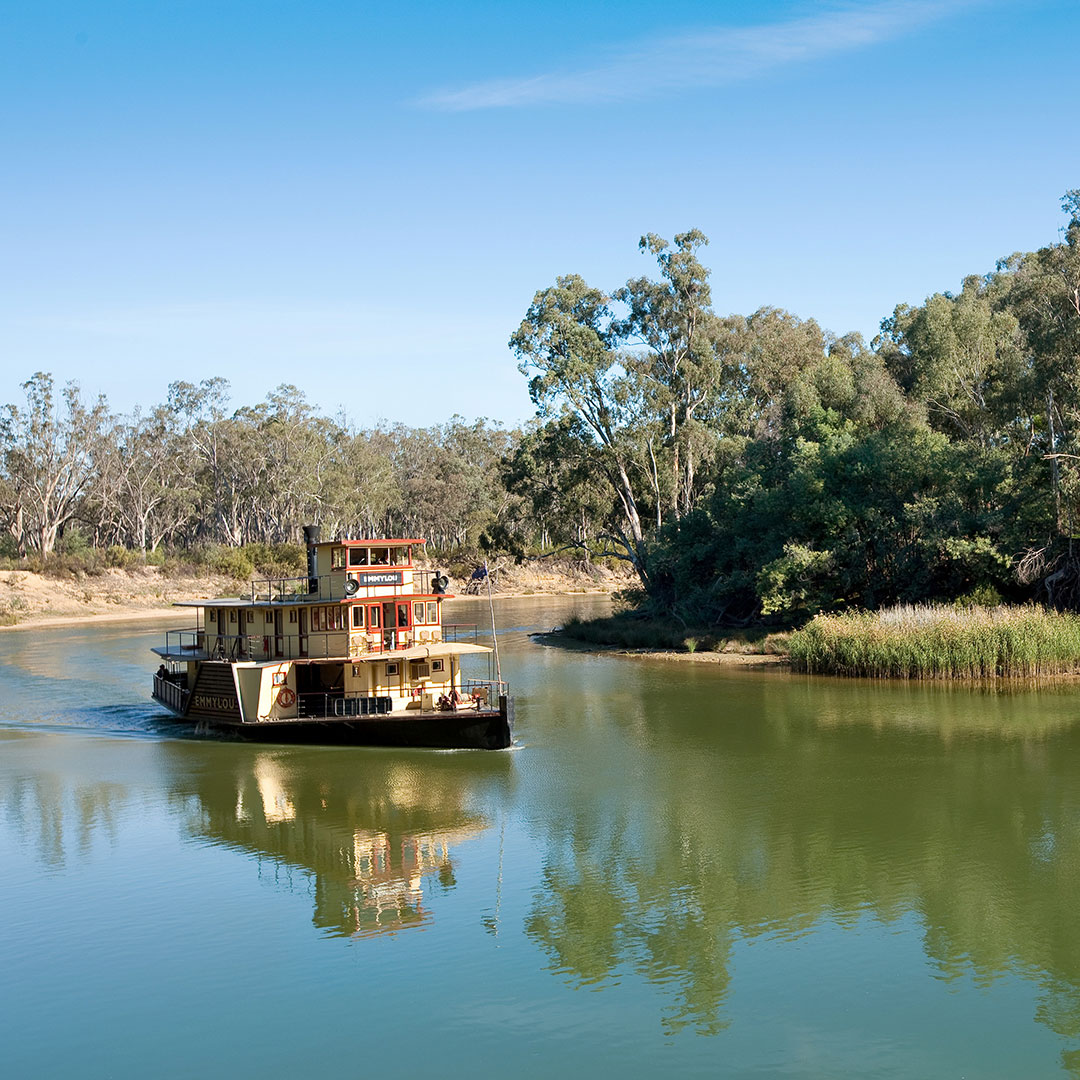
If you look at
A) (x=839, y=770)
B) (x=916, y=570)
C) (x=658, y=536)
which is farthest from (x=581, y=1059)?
(x=658, y=536)

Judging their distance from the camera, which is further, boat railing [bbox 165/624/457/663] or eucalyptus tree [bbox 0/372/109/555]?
eucalyptus tree [bbox 0/372/109/555]

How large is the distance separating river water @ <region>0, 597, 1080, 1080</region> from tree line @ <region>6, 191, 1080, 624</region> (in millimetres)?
12761

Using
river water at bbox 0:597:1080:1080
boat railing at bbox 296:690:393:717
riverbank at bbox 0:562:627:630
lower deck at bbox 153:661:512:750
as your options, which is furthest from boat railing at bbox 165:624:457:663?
riverbank at bbox 0:562:627:630

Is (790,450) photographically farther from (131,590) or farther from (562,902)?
(131,590)

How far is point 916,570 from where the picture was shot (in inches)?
1781

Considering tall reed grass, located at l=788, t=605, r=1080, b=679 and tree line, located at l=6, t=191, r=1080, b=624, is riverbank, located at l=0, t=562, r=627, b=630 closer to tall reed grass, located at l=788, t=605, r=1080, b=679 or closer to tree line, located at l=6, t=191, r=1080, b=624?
tree line, located at l=6, t=191, r=1080, b=624

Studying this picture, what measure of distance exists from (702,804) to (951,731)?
32.0 feet

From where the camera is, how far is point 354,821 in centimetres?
2423

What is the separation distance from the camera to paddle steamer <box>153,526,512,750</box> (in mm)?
30516

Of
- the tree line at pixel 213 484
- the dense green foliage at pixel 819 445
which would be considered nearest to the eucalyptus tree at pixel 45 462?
the tree line at pixel 213 484

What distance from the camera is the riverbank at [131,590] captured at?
7869cm

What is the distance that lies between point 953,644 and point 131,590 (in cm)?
6763

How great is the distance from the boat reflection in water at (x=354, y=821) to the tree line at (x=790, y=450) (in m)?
22.3

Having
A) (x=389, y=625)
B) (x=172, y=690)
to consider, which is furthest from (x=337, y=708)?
(x=172, y=690)
